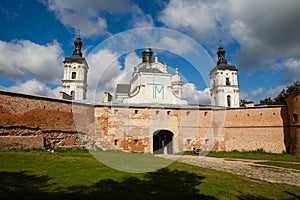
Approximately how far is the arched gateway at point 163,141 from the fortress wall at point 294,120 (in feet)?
35.6

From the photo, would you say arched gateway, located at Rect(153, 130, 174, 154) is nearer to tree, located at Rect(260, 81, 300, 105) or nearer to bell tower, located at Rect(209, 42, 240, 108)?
tree, located at Rect(260, 81, 300, 105)

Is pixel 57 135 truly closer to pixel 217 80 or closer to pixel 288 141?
pixel 288 141

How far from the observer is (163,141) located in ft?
74.8

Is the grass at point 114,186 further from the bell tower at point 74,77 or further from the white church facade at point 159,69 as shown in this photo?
the bell tower at point 74,77

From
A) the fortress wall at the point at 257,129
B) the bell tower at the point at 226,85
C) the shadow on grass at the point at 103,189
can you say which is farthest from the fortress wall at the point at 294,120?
the bell tower at the point at 226,85

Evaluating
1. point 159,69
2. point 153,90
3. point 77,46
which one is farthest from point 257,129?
point 77,46

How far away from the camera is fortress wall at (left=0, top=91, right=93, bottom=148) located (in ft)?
43.0

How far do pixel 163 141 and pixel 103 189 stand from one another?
687 inches

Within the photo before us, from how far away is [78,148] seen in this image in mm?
17422

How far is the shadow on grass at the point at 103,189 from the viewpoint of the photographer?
16.3 feet

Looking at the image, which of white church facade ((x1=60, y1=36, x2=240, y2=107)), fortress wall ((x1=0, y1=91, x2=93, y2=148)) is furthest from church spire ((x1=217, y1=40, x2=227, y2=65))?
fortress wall ((x1=0, y1=91, x2=93, y2=148))

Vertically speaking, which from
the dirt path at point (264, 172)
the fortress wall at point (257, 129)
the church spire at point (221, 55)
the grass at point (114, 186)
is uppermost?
the church spire at point (221, 55)

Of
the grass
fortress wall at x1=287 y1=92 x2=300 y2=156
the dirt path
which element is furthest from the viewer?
fortress wall at x1=287 y1=92 x2=300 y2=156

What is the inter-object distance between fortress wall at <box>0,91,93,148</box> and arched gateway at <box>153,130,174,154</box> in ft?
26.5
